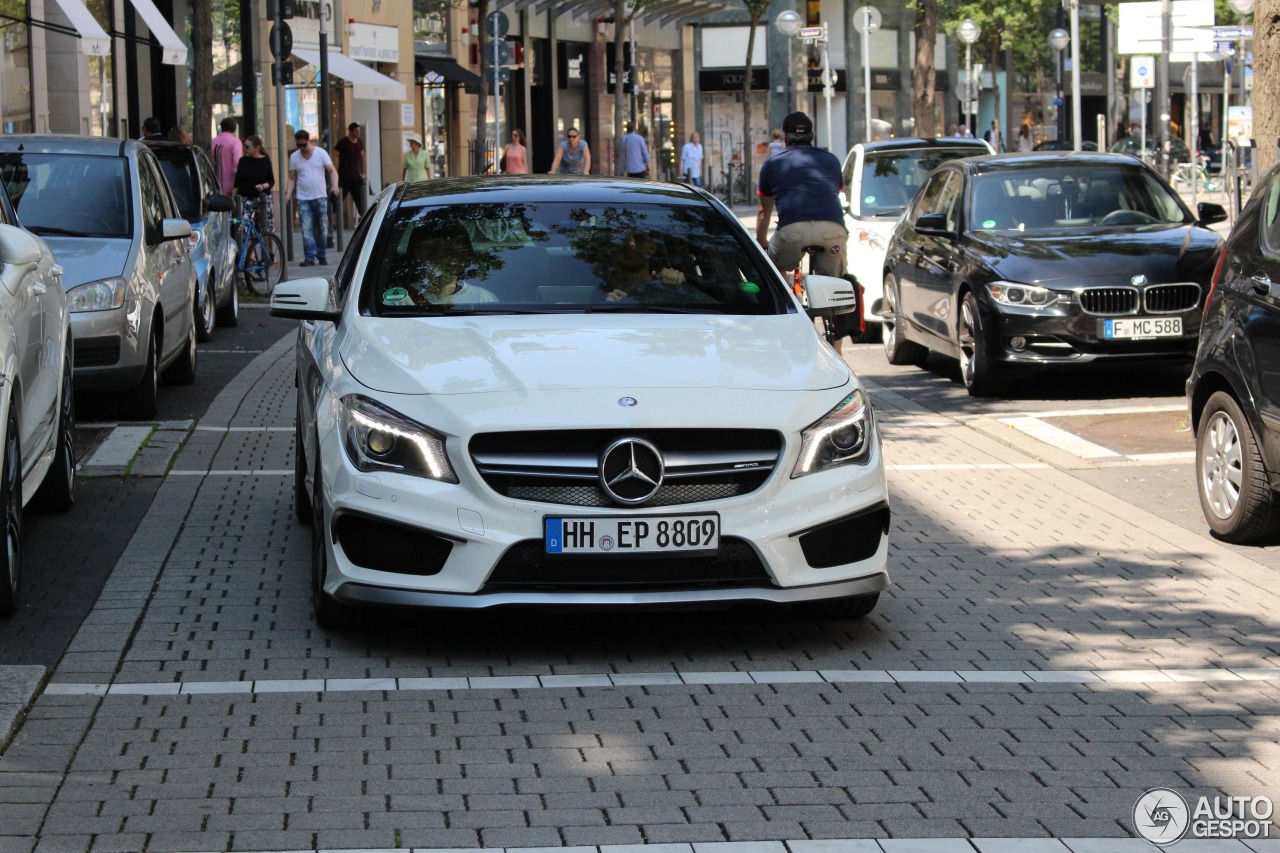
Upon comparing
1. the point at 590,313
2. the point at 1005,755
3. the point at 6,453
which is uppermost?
the point at 590,313

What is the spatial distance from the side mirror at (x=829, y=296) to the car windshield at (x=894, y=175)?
10736 mm

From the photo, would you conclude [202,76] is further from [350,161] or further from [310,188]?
[350,161]

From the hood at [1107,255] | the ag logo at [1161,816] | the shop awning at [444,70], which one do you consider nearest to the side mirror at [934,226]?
the hood at [1107,255]

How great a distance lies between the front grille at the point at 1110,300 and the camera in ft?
43.6

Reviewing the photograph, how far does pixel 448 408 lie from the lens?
6266mm

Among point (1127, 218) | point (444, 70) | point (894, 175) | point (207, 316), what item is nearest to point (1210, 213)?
point (1127, 218)

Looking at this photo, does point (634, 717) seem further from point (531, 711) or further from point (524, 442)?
point (524, 442)

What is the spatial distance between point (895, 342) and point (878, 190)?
290 cm

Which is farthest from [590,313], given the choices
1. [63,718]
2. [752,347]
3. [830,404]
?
[63,718]

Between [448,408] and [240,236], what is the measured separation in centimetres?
1726

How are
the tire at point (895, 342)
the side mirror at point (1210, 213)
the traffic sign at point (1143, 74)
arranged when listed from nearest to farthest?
the side mirror at point (1210, 213), the tire at point (895, 342), the traffic sign at point (1143, 74)

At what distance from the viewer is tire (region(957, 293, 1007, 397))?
45.3ft

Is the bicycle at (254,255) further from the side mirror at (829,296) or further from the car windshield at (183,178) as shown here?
the side mirror at (829,296)

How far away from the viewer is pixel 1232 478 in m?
8.55
